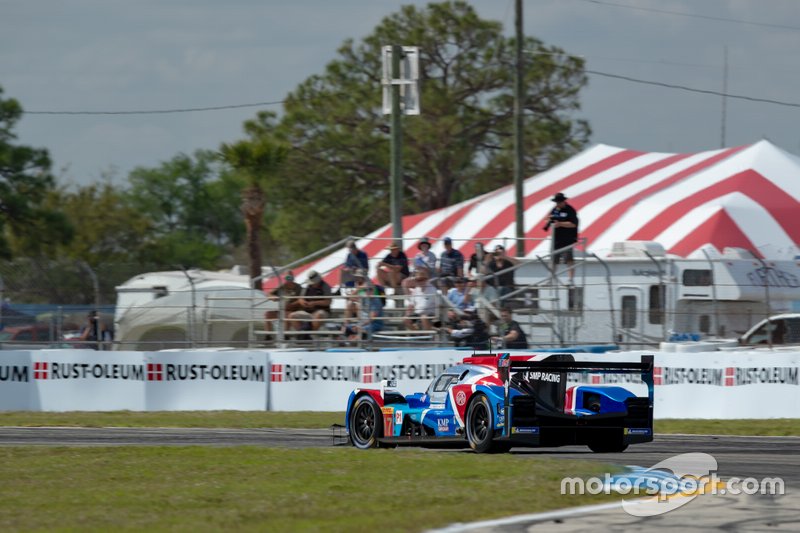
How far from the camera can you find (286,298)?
78.4 feet

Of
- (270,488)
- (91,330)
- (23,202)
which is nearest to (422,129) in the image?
(23,202)

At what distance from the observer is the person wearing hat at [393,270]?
23953 mm

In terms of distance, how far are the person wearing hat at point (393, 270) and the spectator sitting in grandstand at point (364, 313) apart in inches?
14.2

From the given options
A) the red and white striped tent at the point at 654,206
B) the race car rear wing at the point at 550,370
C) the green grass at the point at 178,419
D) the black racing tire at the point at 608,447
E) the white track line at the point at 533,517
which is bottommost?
the green grass at the point at 178,419

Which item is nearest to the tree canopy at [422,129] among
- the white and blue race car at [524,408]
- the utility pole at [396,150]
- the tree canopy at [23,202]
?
the tree canopy at [23,202]

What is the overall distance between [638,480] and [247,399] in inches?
509

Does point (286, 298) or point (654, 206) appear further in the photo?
point (654, 206)

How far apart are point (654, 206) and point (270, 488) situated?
23.8 meters

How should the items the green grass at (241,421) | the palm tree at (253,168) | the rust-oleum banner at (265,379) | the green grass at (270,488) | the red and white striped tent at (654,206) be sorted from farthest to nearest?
the palm tree at (253,168) < the red and white striped tent at (654,206) < the rust-oleum banner at (265,379) < the green grass at (241,421) < the green grass at (270,488)

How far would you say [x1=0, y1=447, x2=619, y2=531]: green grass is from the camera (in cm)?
902

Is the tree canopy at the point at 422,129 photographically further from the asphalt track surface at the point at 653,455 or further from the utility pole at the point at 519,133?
the asphalt track surface at the point at 653,455

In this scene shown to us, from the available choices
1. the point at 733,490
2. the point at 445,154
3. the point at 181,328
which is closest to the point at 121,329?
the point at 181,328

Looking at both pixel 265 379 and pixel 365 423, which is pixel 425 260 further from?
pixel 365 423

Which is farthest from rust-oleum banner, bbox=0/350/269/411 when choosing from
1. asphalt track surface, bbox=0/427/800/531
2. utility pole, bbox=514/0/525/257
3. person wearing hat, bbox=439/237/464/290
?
utility pole, bbox=514/0/525/257
